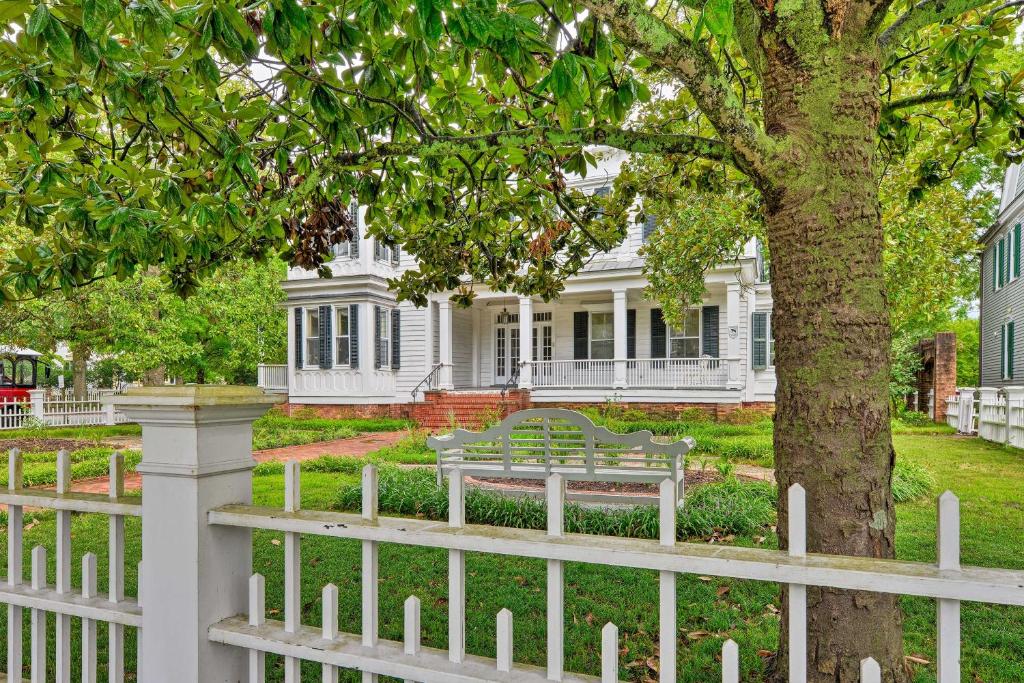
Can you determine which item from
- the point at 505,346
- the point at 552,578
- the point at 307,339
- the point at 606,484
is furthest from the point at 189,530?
the point at 505,346

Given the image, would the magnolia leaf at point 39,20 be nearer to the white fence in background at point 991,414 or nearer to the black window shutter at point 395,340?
the white fence in background at point 991,414

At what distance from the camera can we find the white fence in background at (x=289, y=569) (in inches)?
59.7

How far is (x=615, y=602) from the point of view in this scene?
4066mm

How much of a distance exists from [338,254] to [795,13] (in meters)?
17.6

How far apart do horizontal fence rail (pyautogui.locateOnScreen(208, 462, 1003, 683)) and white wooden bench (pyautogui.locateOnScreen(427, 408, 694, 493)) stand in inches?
157

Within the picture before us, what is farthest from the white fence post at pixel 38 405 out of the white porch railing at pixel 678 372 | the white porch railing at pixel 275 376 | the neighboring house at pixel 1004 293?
the neighboring house at pixel 1004 293

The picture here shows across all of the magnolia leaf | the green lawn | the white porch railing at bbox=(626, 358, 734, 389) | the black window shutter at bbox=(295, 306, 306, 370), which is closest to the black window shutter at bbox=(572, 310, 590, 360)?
the white porch railing at bbox=(626, 358, 734, 389)

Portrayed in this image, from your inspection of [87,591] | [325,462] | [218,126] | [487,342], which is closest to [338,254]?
[487,342]

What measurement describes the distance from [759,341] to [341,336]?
1173cm

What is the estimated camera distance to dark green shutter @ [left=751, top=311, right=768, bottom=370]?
52.7 feet

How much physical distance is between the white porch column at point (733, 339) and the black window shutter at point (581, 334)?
4.33 m

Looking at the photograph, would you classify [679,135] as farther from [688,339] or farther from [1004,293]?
[1004,293]

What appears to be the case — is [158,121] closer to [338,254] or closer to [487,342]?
[338,254]

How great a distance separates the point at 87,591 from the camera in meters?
2.29
